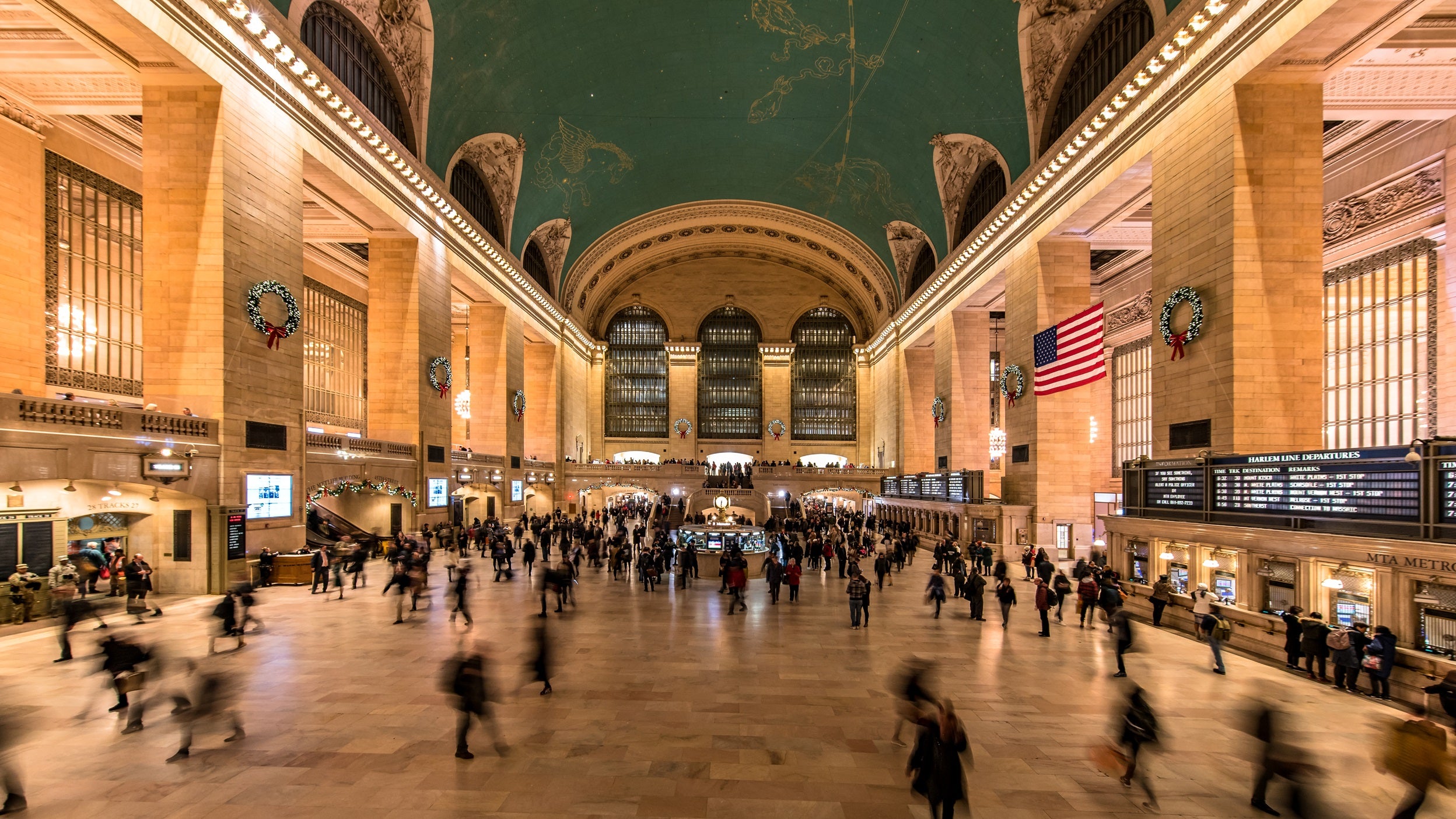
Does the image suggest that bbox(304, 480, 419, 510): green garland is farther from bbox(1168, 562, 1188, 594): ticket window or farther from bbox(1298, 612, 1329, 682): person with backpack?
bbox(1298, 612, 1329, 682): person with backpack

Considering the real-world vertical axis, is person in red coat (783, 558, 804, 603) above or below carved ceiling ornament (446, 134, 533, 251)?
below

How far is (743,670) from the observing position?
866 centimetres

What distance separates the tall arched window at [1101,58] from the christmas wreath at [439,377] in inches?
786

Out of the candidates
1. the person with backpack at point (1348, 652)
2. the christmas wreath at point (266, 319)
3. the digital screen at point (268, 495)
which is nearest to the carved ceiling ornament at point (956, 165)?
the person with backpack at point (1348, 652)

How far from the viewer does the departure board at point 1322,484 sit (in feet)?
27.6

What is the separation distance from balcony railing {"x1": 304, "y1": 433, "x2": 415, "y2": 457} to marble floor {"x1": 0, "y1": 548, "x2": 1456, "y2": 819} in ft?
22.1

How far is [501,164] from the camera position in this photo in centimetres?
2767

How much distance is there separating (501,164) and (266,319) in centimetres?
1512

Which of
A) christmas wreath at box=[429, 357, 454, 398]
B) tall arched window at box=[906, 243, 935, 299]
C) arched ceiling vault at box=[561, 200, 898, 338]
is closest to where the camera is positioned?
christmas wreath at box=[429, 357, 454, 398]

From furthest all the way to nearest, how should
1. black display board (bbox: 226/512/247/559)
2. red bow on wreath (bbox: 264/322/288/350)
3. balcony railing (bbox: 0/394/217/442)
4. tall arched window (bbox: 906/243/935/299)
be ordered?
tall arched window (bbox: 906/243/935/299), red bow on wreath (bbox: 264/322/288/350), black display board (bbox: 226/512/247/559), balcony railing (bbox: 0/394/217/442)

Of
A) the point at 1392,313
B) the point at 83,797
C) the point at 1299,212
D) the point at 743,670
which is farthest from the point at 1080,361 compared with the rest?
the point at 83,797

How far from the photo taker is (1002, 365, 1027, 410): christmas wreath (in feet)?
74.7

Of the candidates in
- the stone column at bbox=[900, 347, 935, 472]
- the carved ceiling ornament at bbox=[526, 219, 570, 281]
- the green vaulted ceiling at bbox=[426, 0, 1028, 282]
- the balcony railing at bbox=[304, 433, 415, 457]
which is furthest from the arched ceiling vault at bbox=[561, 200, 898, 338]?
the balcony railing at bbox=[304, 433, 415, 457]

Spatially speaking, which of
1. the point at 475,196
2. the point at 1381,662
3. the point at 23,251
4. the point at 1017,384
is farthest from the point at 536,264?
the point at 1381,662
